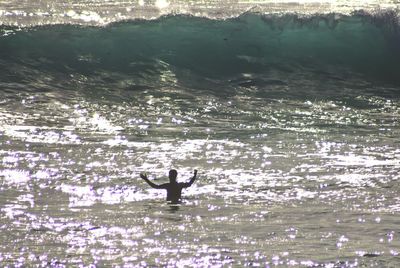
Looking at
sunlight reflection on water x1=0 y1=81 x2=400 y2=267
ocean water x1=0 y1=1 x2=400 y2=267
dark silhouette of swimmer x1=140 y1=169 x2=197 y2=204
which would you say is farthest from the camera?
dark silhouette of swimmer x1=140 y1=169 x2=197 y2=204

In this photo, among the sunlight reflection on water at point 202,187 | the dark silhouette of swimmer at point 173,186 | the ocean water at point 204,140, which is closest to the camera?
the sunlight reflection on water at point 202,187

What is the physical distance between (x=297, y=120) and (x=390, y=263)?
884cm

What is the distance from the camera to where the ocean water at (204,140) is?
9.30 meters

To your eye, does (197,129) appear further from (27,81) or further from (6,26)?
(6,26)

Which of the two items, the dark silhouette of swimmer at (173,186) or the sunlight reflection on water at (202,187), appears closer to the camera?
the sunlight reflection on water at (202,187)

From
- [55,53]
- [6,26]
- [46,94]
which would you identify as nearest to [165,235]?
[46,94]

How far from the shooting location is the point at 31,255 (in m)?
8.68

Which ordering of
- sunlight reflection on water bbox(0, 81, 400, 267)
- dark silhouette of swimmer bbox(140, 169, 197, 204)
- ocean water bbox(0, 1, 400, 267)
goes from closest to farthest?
sunlight reflection on water bbox(0, 81, 400, 267), ocean water bbox(0, 1, 400, 267), dark silhouette of swimmer bbox(140, 169, 197, 204)

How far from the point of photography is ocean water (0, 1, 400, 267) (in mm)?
9305

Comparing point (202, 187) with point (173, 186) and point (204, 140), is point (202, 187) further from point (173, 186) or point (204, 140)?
point (204, 140)

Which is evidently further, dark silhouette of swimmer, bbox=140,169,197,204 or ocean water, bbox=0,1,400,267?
dark silhouette of swimmer, bbox=140,169,197,204

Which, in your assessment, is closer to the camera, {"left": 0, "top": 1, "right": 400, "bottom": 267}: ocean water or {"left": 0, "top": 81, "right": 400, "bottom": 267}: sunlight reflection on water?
{"left": 0, "top": 81, "right": 400, "bottom": 267}: sunlight reflection on water

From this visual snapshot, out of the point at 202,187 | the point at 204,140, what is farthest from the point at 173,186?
the point at 204,140

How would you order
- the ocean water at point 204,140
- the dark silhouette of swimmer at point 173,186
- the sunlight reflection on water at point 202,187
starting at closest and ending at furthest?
1. the sunlight reflection on water at point 202,187
2. the ocean water at point 204,140
3. the dark silhouette of swimmer at point 173,186
